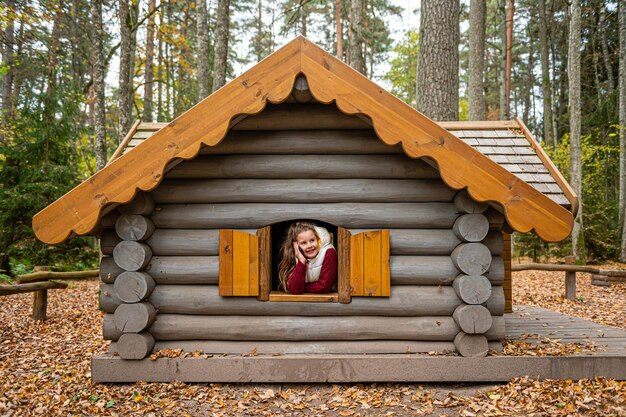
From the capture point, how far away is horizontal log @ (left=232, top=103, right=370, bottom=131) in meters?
5.18

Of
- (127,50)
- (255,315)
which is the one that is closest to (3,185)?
(127,50)

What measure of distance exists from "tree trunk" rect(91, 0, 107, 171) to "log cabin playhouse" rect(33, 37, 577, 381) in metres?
6.68

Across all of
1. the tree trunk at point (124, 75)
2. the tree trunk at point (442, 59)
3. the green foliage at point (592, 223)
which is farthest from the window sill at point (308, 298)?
the green foliage at point (592, 223)

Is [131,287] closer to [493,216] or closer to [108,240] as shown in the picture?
[108,240]

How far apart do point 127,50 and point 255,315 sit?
32.3 ft

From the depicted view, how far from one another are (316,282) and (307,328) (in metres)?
0.60

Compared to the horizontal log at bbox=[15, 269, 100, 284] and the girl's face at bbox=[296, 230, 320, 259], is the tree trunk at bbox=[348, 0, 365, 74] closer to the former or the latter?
the girl's face at bbox=[296, 230, 320, 259]

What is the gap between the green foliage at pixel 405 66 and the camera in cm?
2825

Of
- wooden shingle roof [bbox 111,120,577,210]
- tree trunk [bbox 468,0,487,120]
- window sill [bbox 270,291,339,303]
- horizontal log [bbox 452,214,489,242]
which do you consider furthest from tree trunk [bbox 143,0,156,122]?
horizontal log [bbox 452,214,489,242]

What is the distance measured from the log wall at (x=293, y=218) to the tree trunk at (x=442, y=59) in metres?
3.61

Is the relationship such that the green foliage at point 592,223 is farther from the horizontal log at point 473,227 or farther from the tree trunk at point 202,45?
the tree trunk at point 202,45

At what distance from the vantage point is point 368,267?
199 inches

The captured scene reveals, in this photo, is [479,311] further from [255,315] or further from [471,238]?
[255,315]

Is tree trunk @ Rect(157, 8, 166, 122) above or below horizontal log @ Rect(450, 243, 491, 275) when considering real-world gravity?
above
